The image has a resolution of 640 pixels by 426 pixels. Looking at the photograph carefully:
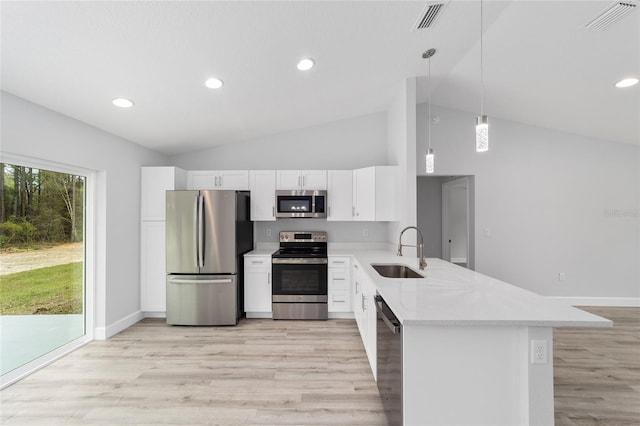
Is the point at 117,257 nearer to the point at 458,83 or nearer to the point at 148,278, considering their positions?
the point at 148,278

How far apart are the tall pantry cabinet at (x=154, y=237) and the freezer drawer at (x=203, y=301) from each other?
34cm

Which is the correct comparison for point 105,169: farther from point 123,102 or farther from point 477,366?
point 477,366

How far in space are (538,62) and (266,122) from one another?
3.21 meters

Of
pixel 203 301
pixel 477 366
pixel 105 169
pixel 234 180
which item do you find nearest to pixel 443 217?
pixel 234 180

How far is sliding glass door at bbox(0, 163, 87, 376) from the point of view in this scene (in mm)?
2363

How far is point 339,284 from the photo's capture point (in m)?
3.72

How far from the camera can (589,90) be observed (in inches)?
123

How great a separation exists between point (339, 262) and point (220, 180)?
2100 millimetres

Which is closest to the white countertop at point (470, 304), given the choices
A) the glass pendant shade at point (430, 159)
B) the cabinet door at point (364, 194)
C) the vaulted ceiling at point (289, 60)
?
the glass pendant shade at point (430, 159)

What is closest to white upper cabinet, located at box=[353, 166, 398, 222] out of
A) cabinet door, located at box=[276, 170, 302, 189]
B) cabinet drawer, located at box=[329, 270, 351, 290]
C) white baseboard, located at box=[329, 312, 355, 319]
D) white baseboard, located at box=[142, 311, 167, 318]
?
cabinet drawer, located at box=[329, 270, 351, 290]

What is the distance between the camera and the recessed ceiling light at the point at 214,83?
256 cm

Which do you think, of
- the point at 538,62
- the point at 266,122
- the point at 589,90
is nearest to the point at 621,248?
the point at 589,90

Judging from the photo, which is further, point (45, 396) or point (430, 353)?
point (45, 396)

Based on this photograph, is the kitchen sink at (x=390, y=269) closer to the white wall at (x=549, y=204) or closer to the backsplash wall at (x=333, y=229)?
the backsplash wall at (x=333, y=229)
